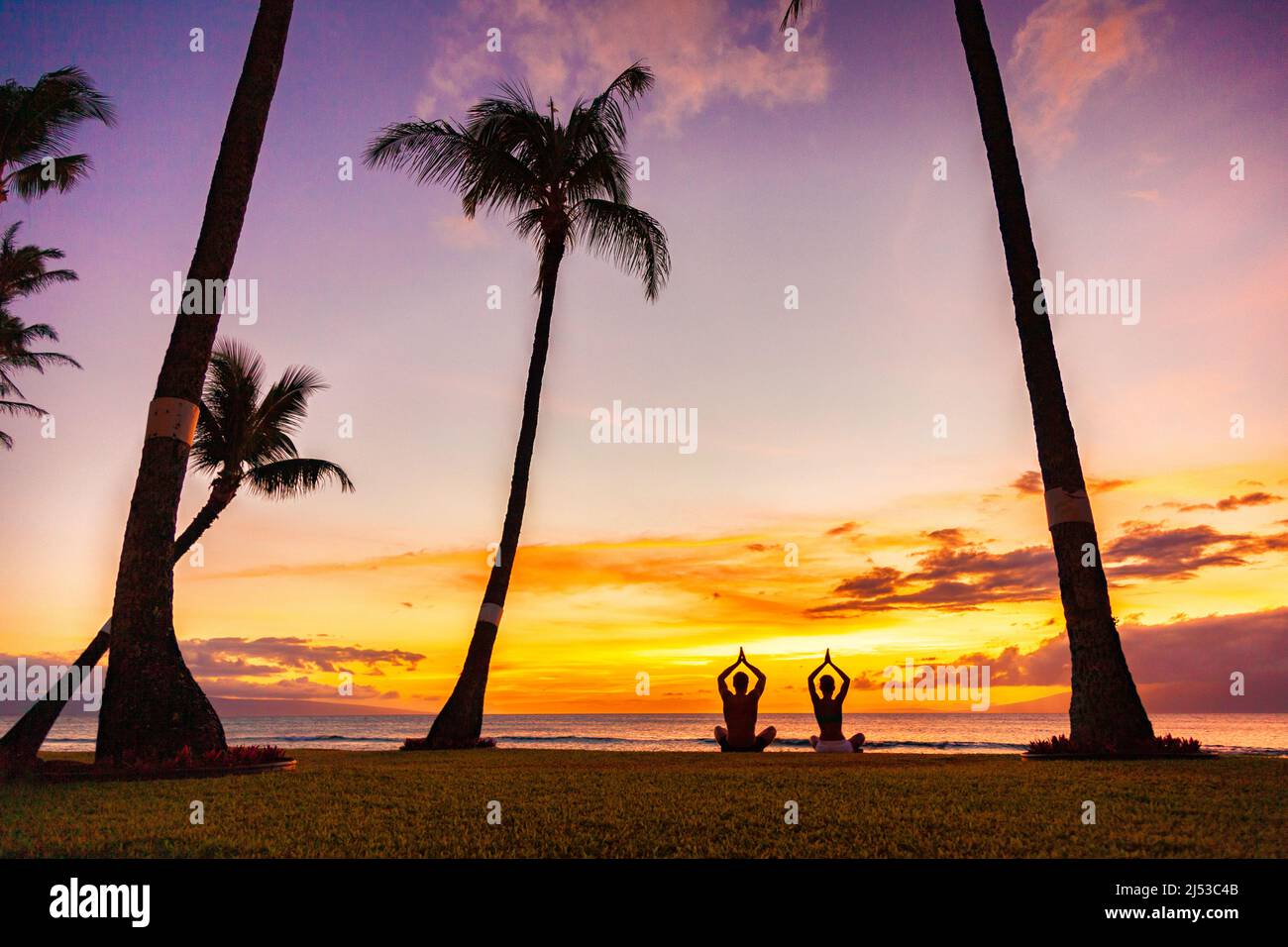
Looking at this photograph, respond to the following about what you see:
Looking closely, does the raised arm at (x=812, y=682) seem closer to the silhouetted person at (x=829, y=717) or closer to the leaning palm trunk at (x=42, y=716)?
the silhouetted person at (x=829, y=717)

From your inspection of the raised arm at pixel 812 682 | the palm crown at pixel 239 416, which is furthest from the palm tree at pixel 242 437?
the raised arm at pixel 812 682

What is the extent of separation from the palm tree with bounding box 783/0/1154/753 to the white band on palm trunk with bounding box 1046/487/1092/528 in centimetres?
1

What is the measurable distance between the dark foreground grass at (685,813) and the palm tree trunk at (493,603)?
6.59m

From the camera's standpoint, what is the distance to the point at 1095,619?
36.2 ft

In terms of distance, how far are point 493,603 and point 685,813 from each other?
10.9 metres

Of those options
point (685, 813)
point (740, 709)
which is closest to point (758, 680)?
point (740, 709)

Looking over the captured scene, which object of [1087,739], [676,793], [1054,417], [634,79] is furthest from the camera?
[634,79]

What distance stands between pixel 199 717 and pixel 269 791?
Result: 2392mm

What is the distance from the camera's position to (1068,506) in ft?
37.7

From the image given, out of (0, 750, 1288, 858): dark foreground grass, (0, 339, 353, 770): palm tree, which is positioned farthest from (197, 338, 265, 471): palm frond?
(0, 750, 1288, 858): dark foreground grass

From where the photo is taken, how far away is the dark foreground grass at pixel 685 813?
195 inches
